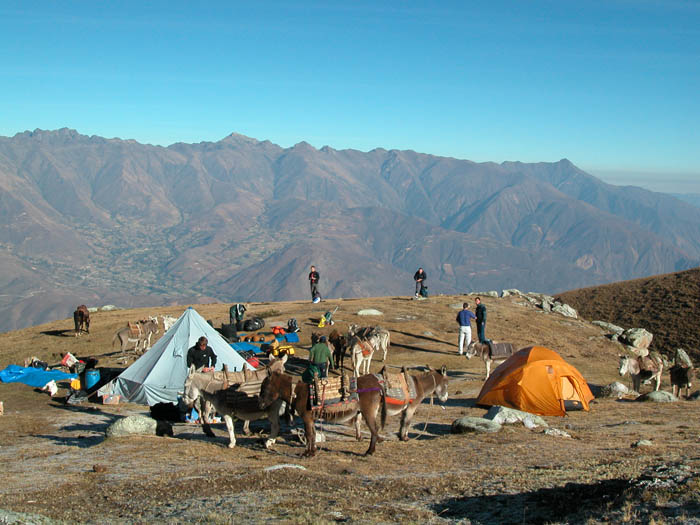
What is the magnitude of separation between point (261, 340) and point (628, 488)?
76.3 ft

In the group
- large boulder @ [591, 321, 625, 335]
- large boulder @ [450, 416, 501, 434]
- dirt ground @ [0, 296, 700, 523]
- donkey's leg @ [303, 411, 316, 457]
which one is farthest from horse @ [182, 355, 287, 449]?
large boulder @ [591, 321, 625, 335]

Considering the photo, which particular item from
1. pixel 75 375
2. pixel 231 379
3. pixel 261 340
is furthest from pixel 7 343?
pixel 231 379

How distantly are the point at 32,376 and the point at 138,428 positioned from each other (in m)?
11.6

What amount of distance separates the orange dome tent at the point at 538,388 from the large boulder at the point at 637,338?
21979 mm

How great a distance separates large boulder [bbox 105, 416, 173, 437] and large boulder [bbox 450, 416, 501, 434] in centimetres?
766

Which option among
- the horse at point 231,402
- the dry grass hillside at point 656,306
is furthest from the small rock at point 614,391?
the dry grass hillside at point 656,306

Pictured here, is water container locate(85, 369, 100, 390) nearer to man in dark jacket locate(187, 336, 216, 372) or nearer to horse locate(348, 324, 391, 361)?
man in dark jacket locate(187, 336, 216, 372)

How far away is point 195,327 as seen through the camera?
77.8 ft

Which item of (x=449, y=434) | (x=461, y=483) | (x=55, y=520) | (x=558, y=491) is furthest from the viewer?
(x=449, y=434)

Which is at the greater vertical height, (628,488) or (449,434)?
(628,488)

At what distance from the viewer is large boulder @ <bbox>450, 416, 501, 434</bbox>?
51.3 ft

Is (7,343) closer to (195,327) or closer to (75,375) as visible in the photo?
(75,375)

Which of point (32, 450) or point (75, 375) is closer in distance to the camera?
point (32, 450)

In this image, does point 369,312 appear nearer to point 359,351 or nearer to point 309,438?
point 359,351
